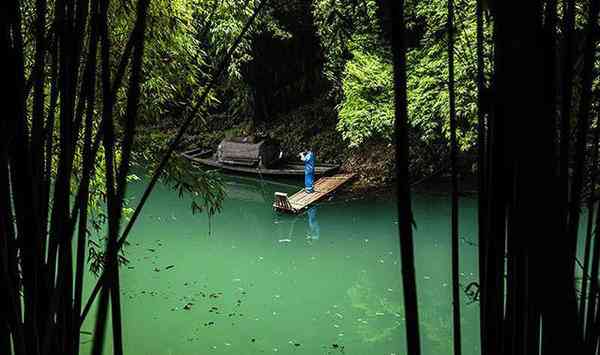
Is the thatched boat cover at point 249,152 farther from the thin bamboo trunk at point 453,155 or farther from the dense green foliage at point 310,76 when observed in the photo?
the thin bamboo trunk at point 453,155

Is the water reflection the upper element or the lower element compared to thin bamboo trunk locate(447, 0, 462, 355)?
lower

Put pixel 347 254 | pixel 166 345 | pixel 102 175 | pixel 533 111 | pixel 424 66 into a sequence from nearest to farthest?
pixel 533 111 → pixel 102 175 → pixel 166 345 → pixel 347 254 → pixel 424 66

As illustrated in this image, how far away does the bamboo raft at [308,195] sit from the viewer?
7684mm

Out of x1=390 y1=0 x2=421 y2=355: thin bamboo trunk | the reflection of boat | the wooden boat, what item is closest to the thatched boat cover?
the wooden boat

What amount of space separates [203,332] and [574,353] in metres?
4.10

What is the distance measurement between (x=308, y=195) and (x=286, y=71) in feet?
14.4

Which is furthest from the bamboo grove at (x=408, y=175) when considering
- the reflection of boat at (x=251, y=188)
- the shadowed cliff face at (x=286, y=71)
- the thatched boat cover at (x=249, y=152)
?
the shadowed cliff face at (x=286, y=71)

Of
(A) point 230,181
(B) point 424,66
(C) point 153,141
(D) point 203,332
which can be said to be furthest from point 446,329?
(A) point 230,181

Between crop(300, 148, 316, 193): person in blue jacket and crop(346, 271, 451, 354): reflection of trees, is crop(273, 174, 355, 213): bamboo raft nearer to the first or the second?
crop(300, 148, 316, 193): person in blue jacket

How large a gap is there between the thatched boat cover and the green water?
1.86 metres

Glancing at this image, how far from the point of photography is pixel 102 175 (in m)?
3.54

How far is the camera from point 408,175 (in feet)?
1.84

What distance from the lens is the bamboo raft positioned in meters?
7.68

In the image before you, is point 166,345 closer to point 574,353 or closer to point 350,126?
point 574,353
